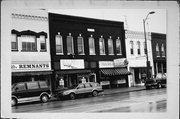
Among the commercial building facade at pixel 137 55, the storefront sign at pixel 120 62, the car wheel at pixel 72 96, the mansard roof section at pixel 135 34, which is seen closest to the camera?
the mansard roof section at pixel 135 34

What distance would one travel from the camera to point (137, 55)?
16.6 m

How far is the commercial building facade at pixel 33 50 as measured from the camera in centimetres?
1482

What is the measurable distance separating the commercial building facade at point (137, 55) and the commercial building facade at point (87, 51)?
0.36 m

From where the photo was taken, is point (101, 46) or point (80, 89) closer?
point (80, 89)

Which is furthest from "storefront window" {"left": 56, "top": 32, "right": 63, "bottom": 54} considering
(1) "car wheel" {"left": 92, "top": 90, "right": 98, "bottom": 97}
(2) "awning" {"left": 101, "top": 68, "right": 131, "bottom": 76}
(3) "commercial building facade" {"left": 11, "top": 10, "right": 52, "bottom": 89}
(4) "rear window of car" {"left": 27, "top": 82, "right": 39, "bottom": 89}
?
(1) "car wheel" {"left": 92, "top": 90, "right": 98, "bottom": 97}

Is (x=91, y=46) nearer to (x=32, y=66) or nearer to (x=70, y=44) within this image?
(x=70, y=44)

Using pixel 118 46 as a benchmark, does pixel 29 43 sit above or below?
above

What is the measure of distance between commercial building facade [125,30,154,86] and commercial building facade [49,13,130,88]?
1.17 feet

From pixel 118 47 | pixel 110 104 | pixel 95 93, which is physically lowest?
pixel 110 104

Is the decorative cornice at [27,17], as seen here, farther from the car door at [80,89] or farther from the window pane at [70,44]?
the car door at [80,89]

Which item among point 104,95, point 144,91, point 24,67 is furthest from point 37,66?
point 144,91

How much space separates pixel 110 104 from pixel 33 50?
5.45 meters

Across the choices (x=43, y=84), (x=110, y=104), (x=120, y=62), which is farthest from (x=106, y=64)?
(x=43, y=84)

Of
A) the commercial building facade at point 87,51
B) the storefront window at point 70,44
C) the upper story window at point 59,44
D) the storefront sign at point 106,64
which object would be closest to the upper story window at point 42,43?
the commercial building facade at point 87,51
